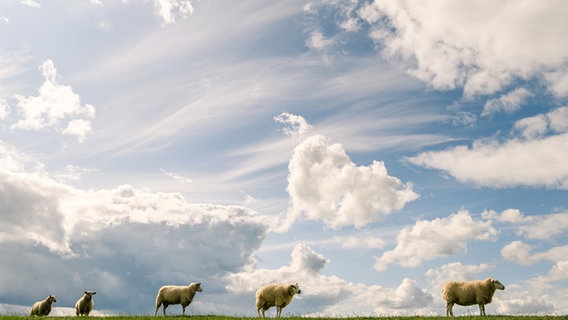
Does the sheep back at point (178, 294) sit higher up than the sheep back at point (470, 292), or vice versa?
the sheep back at point (178, 294)

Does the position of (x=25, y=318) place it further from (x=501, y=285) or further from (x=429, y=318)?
(x=501, y=285)

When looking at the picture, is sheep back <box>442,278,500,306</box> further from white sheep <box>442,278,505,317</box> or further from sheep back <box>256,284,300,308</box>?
sheep back <box>256,284,300,308</box>

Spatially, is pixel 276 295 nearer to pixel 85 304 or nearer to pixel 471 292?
pixel 471 292

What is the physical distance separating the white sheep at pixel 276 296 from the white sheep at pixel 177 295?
23.2ft

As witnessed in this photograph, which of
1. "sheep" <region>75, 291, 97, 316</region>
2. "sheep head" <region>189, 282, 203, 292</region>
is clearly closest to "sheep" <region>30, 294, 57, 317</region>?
"sheep" <region>75, 291, 97, 316</region>

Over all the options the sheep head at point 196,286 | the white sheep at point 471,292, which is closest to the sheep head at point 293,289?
the sheep head at point 196,286

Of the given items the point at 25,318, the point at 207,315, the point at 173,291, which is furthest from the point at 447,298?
the point at 25,318

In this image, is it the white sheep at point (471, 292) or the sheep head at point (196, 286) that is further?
the sheep head at point (196, 286)

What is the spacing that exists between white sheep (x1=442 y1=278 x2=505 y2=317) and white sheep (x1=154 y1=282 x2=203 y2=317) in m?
20.5

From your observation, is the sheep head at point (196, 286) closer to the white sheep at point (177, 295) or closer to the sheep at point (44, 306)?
the white sheep at point (177, 295)

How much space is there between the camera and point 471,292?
38.1 metres

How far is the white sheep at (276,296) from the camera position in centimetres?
3569

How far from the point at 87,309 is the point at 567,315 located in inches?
1461

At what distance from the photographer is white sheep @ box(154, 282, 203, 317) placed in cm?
4017
